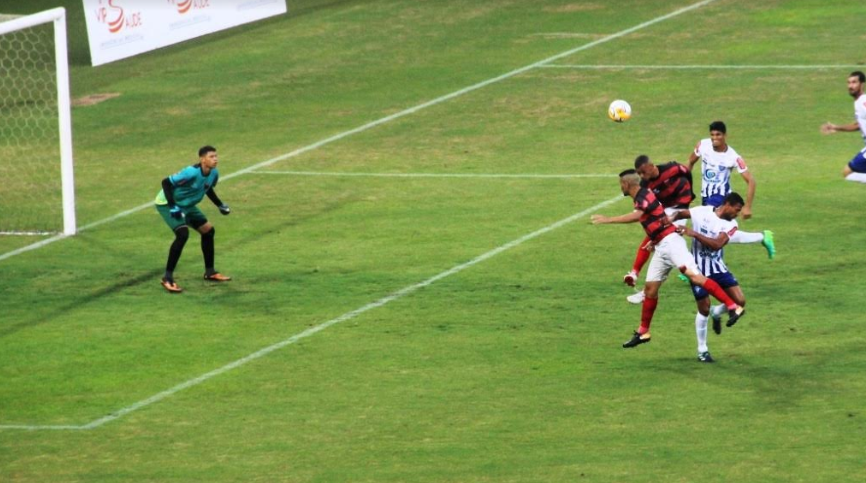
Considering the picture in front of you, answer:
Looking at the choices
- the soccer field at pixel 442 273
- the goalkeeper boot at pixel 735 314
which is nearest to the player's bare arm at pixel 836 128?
the soccer field at pixel 442 273

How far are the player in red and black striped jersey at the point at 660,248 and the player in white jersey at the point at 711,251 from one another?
7.1 inches

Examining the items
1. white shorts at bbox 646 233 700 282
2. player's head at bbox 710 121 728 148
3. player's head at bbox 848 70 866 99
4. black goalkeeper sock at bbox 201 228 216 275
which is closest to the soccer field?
black goalkeeper sock at bbox 201 228 216 275

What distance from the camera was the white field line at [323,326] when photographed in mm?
17422

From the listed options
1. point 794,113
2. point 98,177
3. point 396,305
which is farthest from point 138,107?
point 396,305

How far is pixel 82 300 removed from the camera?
74.0 ft

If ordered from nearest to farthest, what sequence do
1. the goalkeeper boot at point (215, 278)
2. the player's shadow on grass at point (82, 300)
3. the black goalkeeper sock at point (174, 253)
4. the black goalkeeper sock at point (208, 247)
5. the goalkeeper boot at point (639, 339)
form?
1. the goalkeeper boot at point (639, 339)
2. the player's shadow on grass at point (82, 300)
3. the black goalkeeper sock at point (174, 253)
4. the black goalkeeper sock at point (208, 247)
5. the goalkeeper boot at point (215, 278)

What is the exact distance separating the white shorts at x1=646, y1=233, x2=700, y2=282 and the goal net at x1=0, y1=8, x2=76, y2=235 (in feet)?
38.0

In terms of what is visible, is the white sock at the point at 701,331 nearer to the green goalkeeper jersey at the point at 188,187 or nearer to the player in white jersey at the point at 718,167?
the player in white jersey at the point at 718,167

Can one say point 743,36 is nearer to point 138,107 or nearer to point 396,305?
point 138,107

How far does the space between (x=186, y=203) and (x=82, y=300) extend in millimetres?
1936

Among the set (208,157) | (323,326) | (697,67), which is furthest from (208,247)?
(697,67)

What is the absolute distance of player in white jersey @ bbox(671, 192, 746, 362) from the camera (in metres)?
18.3

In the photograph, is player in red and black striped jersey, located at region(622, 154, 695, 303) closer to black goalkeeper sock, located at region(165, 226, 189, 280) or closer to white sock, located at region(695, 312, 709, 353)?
white sock, located at region(695, 312, 709, 353)

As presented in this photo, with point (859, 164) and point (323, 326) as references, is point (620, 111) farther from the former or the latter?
point (323, 326)
